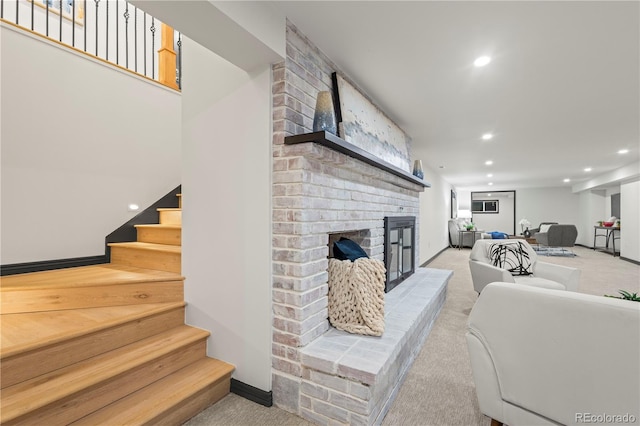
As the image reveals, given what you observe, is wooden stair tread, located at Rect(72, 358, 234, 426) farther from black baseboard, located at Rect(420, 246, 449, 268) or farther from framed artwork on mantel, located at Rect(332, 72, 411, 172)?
black baseboard, located at Rect(420, 246, 449, 268)

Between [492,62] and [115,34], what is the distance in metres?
4.12

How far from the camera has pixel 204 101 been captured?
2.04m

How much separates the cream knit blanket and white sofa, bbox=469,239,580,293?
5.68 ft

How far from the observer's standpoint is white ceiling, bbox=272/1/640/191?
1694 millimetres

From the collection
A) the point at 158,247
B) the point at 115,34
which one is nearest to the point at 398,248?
the point at 158,247

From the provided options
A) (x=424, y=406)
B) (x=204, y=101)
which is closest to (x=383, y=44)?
(x=204, y=101)

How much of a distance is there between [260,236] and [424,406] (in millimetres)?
1387

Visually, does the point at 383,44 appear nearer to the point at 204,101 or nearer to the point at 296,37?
the point at 296,37

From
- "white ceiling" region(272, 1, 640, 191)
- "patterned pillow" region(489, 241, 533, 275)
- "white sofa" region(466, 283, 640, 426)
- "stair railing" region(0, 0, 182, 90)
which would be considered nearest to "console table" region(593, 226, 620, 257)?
"white ceiling" region(272, 1, 640, 191)

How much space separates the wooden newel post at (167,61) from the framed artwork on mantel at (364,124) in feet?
7.43

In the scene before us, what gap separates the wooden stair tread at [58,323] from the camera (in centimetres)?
141

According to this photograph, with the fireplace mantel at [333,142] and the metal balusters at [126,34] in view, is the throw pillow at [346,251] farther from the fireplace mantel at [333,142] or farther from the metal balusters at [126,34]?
the metal balusters at [126,34]

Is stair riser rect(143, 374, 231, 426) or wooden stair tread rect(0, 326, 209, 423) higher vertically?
wooden stair tread rect(0, 326, 209, 423)

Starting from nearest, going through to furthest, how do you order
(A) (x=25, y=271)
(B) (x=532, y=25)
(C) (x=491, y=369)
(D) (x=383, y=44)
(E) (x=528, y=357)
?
(E) (x=528, y=357) < (C) (x=491, y=369) < (B) (x=532, y=25) < (D) (x=383, y=44) < (A) (x=25, y=271)
